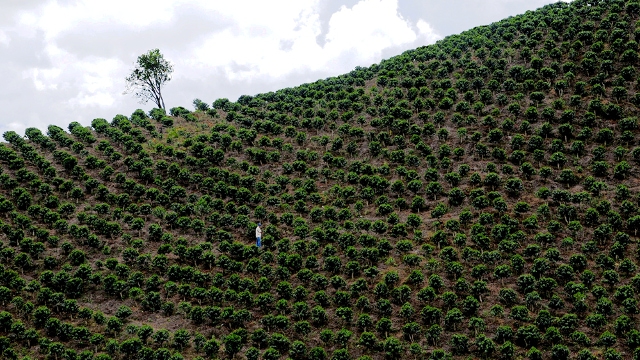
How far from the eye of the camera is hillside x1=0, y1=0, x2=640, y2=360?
35500 mm

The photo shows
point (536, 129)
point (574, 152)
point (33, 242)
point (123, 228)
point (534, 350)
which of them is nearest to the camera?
point (534, 350)

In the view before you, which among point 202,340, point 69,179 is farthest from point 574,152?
point 69,179

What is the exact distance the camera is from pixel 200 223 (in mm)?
44719

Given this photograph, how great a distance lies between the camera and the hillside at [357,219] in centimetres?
3550

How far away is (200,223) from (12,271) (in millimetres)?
12191

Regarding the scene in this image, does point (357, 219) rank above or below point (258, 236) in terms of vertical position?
below

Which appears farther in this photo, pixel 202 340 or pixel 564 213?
pixel 564 213

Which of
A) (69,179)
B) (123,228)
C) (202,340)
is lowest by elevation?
(202,340)

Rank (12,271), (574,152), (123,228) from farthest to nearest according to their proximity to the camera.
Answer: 1. (574,152)
2. (123,228)
3. (12,271)

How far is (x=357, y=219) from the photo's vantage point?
4531 cm

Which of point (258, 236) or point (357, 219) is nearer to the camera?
point (258, 236)

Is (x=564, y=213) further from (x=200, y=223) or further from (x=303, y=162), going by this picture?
(x=200, y=223)

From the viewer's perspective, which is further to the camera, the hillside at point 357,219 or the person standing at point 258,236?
the person standing at point 258,236

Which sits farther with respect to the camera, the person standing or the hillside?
the person standing
